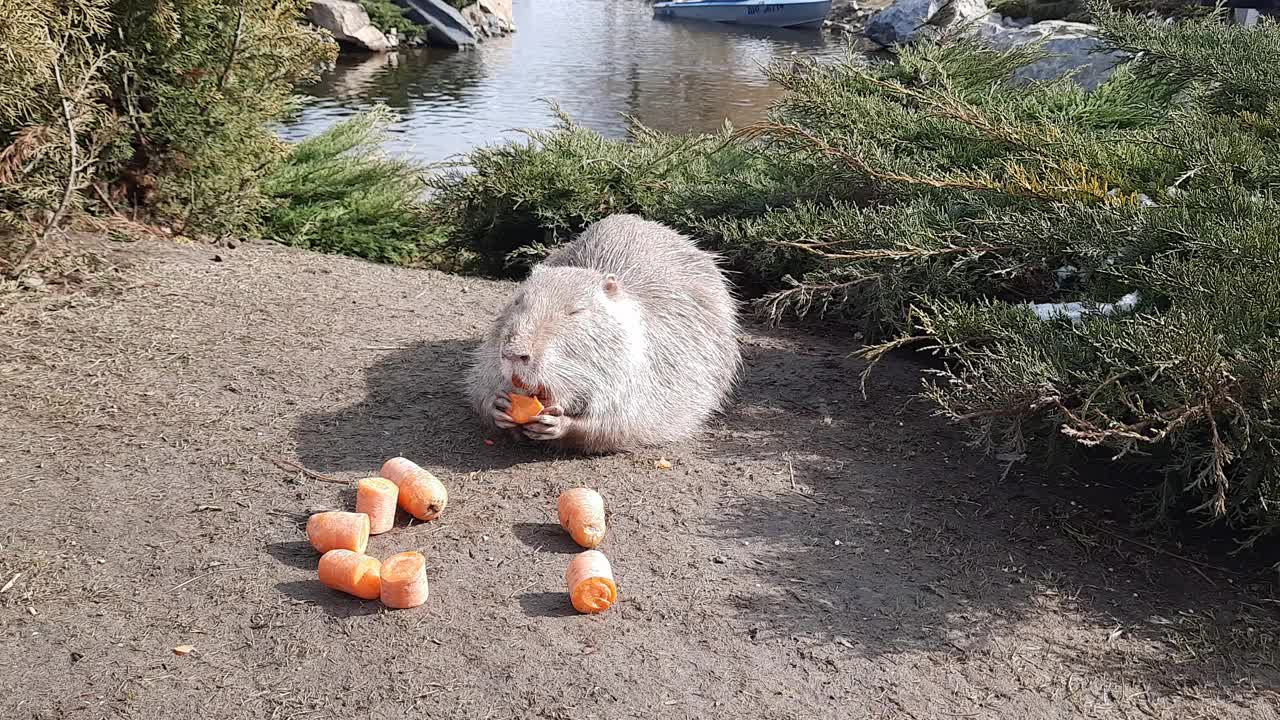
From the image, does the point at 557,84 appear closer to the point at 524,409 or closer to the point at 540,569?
the point at 524,409

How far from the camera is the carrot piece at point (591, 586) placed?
10.3 ft

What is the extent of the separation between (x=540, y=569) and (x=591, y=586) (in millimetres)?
319

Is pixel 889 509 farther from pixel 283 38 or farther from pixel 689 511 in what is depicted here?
pixel 283 38

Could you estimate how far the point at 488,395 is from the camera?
426 cm

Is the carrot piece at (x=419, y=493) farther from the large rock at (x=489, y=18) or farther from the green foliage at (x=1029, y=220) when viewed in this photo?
the large rock at (x=489, y=18)

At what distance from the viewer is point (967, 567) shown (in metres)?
3.50

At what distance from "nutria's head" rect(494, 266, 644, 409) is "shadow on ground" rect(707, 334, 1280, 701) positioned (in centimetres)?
66

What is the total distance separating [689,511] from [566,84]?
49.9 feet

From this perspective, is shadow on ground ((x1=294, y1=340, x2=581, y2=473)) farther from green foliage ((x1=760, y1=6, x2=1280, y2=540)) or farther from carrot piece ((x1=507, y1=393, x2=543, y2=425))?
green foliage ((x1=760, y1=6, x2=1280, y2=540))

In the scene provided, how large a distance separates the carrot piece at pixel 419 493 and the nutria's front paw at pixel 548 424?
0.47 m

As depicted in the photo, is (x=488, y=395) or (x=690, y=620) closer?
(x=690, y=620)

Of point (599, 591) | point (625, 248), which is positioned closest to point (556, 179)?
point (625, 248)

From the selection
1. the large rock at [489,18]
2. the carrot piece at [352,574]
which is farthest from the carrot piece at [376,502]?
the large rock at [489,18]

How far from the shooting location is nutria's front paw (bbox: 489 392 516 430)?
4023 millimetres
